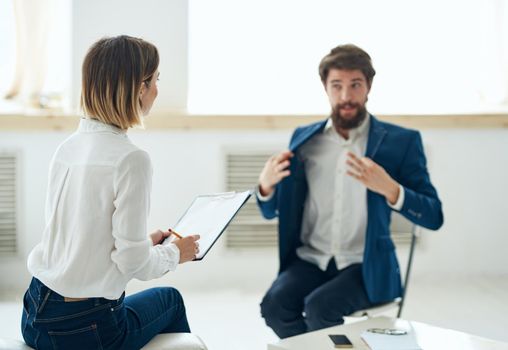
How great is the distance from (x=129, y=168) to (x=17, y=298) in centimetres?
266

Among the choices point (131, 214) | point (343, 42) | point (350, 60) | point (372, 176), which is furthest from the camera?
point (343, 42)

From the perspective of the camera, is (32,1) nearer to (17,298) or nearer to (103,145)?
(17,298)

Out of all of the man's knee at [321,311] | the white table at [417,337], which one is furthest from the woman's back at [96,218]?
the man's knee at [321,311]

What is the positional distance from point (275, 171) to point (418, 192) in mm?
504

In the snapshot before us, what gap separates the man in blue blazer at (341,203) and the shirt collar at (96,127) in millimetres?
941

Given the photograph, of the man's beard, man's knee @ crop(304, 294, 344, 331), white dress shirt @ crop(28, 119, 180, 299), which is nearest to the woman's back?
white dress shirt @ crop(28, 119, 180, 299)

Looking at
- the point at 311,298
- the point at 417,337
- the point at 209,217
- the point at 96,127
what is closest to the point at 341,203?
the point at 311,298

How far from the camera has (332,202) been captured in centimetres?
284

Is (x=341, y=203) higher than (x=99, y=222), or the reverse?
(x=99, y=222)

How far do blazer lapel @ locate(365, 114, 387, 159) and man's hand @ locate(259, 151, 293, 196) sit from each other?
28 cm

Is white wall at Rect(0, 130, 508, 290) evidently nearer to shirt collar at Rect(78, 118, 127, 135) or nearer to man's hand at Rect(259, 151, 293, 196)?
man's hand at Rect(259, 151, 293, 196)

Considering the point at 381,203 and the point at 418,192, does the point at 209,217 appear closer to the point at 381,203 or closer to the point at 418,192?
the point at 381,203

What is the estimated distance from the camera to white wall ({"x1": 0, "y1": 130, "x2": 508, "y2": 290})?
4289mm

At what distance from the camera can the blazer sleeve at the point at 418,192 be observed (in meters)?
2.62
